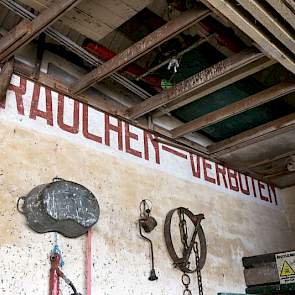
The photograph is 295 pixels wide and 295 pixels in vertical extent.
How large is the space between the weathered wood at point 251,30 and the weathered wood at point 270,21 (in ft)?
0.14

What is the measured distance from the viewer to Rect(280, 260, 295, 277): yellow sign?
2.49 metres

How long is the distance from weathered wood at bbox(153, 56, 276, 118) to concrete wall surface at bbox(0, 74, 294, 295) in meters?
0.35

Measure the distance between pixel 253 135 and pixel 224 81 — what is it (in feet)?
2.01

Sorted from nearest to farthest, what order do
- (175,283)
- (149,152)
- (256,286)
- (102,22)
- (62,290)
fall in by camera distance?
(62,290) < (102,22) < (175,283) < (149,152) < (256,286)

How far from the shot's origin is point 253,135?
2.60 m

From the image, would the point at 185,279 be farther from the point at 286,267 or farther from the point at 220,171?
the point at 220,171

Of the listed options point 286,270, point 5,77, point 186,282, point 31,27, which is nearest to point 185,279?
point 186,282

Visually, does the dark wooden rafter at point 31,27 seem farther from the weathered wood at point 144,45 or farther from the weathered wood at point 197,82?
the weathered wood at point 197,82

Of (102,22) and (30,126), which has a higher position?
(102,22)

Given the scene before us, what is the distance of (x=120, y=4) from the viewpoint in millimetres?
1717

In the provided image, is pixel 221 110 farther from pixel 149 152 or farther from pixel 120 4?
pixel 120 4

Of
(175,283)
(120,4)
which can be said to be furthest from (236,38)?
(175,283)

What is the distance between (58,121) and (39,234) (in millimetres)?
541

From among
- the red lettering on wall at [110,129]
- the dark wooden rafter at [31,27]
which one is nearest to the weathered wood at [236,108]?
the red lettering on wall at [110,129]
